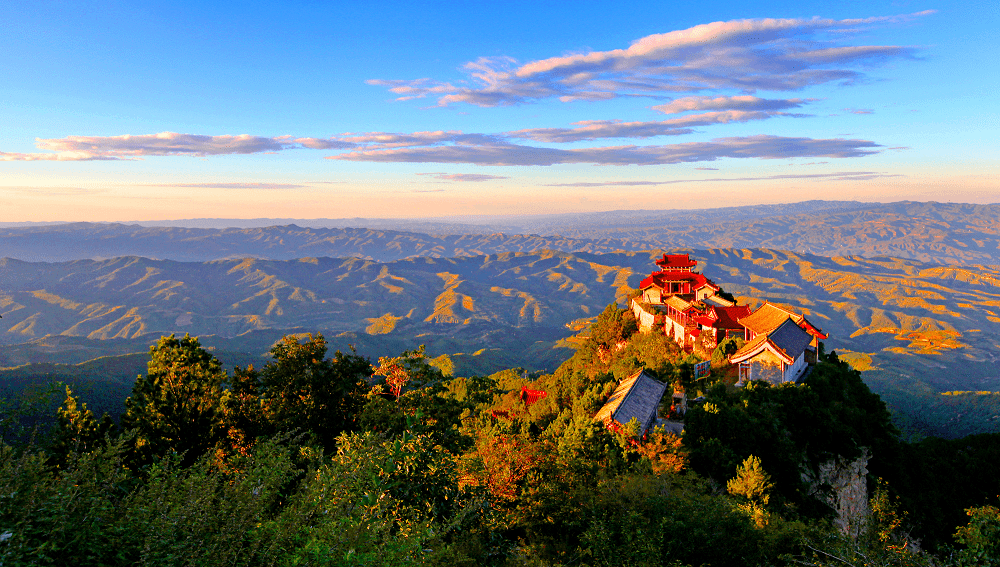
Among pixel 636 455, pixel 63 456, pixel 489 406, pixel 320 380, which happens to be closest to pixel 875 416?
pixel 636 455

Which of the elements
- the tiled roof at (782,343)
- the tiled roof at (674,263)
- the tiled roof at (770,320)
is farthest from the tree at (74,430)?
the tiled roof at (674,263)

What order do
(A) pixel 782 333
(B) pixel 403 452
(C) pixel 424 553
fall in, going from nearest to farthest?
(C) pixel 424 553, (B) pixel 403 452, (A) pixel 782 333

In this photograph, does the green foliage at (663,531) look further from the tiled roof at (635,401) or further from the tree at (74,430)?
the tree at (74,430)

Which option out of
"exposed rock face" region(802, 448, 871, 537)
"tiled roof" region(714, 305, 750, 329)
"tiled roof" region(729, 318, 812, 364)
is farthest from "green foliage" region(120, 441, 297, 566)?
"tiled roof" region(714, 305, 750, 329)

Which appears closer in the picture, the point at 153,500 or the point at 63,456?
the point at 153,500

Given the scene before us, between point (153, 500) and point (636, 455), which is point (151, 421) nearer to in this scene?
point (153, 500)

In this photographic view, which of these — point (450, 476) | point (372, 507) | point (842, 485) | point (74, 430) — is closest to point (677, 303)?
point (842, 485)

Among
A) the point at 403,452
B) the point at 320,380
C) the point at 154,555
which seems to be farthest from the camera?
the point at 320,380

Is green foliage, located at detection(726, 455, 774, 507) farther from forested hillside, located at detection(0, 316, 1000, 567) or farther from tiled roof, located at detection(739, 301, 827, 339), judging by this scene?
tiled roof, located at detection(739, 301, 827, 339)
